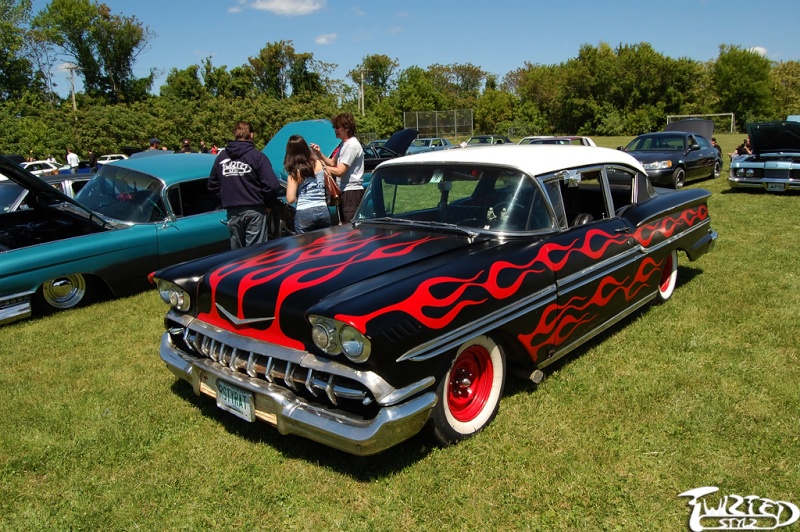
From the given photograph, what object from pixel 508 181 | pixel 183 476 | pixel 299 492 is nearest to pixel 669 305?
pixel 508 181

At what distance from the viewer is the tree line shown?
119 ft

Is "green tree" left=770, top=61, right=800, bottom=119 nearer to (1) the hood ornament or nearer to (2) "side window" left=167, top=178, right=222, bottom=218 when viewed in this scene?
(2) "side window" left=167, top=178, right=222, bottom=218

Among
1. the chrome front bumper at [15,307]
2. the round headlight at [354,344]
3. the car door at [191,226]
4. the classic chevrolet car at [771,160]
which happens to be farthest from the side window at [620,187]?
the classic chevrolet car at [771,160]

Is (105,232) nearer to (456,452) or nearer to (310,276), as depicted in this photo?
(310,276)

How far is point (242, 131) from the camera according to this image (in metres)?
5.92

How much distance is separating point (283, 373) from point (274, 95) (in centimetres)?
5776

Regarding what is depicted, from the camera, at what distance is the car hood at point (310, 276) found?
2977 millimetres

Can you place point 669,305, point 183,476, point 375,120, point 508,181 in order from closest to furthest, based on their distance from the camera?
point 183,476
point 508,181
point 669,305
point 375,120

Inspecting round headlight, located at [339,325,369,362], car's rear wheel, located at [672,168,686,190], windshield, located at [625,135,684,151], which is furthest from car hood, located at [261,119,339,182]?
windshield, located at [625,135,684,151]

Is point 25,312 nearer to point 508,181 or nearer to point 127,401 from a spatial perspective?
point 127,401

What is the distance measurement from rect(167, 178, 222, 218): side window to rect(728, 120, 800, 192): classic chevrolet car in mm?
10729

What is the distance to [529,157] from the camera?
414cm

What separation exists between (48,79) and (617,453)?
196ft

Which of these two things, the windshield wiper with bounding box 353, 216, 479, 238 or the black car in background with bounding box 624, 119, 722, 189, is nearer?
the windshield wiper with bounding box 353, 216, 479, 238
